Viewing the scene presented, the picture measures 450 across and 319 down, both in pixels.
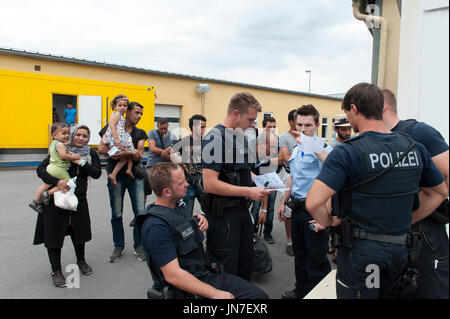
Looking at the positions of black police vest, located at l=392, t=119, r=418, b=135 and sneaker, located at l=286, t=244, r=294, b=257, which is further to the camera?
sneaker, located at l=286, t=244, r=294, b=257

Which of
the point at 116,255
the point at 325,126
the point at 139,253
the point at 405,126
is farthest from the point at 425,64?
the point at 325,126

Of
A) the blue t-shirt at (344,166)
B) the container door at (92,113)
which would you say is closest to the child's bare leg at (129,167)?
the blue t-shirt at (344,166)

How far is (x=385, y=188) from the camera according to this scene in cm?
162

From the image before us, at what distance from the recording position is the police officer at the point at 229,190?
2523 mm

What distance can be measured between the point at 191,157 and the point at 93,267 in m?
1.98

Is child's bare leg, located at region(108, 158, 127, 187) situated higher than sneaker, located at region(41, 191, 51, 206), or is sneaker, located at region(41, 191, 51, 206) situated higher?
child's bare leg, located at region(108, 158, 127, 187)

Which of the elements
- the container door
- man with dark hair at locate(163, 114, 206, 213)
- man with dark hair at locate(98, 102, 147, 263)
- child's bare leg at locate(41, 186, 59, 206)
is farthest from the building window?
child's bare leg at locate(41, 186, 59, 206)

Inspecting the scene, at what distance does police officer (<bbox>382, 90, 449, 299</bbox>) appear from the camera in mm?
1917

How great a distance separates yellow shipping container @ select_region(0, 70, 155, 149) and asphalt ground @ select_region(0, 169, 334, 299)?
19.6 feet

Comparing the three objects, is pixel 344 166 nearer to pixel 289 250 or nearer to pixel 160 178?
pixel 160 178

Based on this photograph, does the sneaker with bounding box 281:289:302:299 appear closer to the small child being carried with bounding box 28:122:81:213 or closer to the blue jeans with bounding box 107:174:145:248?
the blue jeans with bounding box 107:174:145:248
